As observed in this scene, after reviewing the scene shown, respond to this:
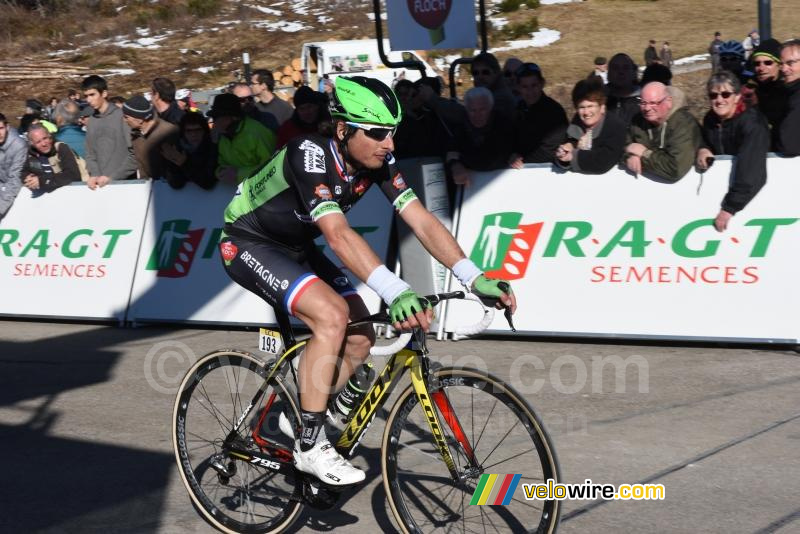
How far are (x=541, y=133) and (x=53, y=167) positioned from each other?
19.4 feet

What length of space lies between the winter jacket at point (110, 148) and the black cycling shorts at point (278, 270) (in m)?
6.60

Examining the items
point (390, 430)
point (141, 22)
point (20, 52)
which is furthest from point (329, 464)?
point (141, 22)

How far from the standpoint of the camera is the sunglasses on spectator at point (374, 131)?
456 centimetres

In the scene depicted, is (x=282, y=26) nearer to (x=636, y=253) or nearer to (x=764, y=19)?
(x=764, y=19)

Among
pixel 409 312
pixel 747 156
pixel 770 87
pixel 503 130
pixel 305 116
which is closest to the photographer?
pixel 409 312

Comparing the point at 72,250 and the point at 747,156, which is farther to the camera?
the point at 72,250

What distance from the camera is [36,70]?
47.7 meters

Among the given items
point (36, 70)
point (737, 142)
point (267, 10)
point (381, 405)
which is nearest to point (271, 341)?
point (381, 405)

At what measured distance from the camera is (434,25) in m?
11.8

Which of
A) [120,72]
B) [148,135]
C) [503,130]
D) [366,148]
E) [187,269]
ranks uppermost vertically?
[366,148]

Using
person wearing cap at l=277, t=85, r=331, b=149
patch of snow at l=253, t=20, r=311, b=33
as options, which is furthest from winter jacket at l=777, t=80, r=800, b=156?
patch of snow at l=253, t=20, r=311, b=33

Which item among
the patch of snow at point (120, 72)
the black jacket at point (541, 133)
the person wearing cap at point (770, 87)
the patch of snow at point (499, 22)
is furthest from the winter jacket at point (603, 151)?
the patch of snow at point (499, 22)

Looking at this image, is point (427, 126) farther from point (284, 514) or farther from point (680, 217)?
point (284, 514)

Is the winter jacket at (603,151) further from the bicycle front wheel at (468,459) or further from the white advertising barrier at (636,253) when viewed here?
the bicycle front wheel at (468,459)
